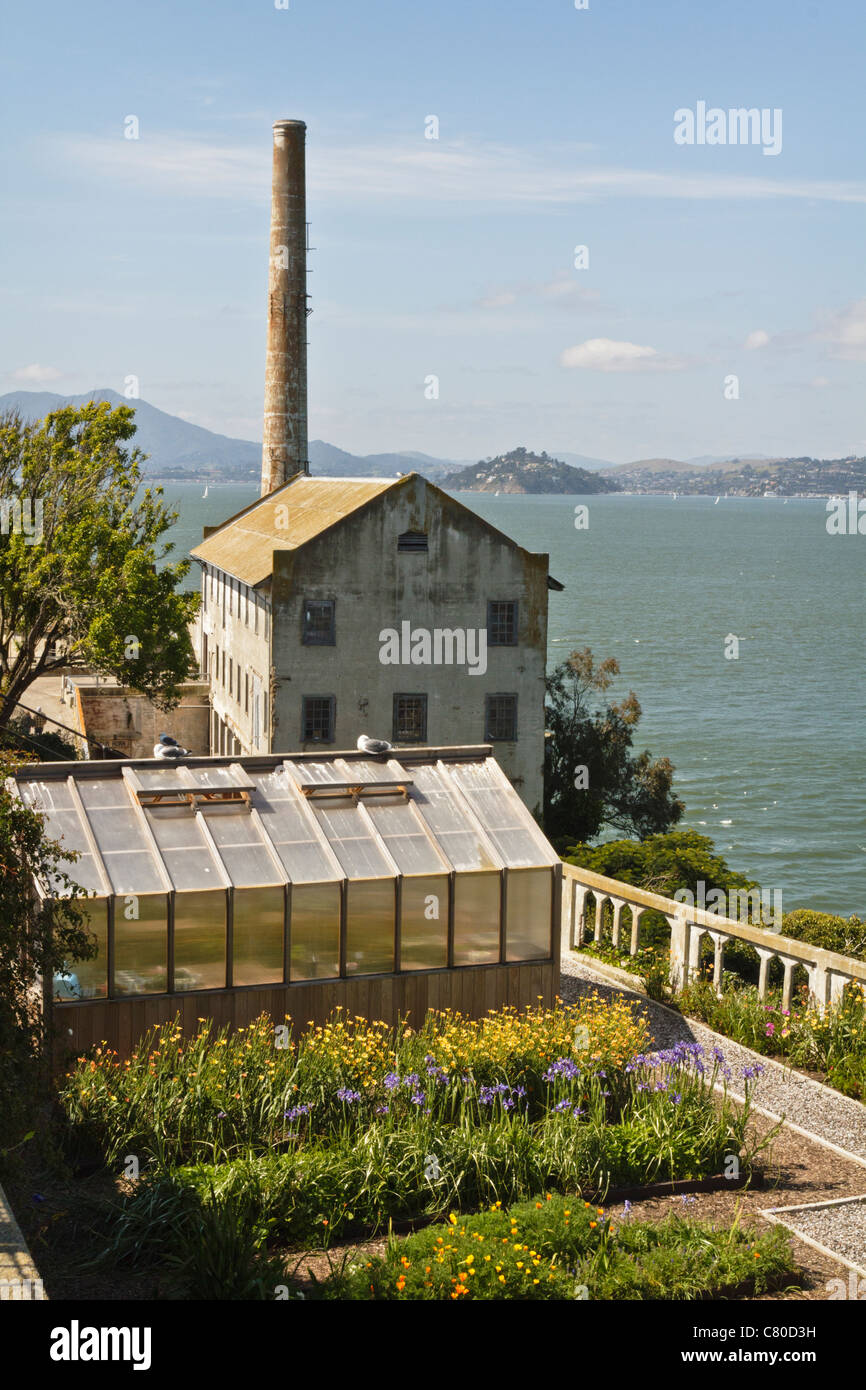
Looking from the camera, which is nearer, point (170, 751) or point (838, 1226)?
point (838, 1226)

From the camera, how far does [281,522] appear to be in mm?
51438

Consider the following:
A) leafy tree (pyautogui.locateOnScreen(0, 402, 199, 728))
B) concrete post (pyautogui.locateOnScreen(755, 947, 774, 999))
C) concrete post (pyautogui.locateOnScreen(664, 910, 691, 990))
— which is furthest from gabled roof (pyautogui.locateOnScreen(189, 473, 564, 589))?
concrete post (pyautogui.locateOnScreen(755, 947, 774, 999))

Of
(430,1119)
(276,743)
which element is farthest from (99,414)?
(430,1119)

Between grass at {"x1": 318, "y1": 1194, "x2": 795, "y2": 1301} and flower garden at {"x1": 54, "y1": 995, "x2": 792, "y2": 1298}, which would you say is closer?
grass at {"x1": 318, "y1": 1194, "x2": 795, "y2": 1301}

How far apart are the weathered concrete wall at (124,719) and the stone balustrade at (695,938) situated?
30.1 meters

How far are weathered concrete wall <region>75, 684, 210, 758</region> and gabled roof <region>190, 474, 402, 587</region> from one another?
6.08 meters

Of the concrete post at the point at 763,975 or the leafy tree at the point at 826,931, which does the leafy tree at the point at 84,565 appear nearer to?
the leafy tree at the point at 826,931

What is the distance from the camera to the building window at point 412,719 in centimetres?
4625

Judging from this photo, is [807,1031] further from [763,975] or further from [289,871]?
[289,871]

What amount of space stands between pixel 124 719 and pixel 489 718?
15.6m

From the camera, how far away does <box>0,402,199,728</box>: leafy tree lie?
4834cm

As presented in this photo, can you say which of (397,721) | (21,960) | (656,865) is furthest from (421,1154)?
(397,721)

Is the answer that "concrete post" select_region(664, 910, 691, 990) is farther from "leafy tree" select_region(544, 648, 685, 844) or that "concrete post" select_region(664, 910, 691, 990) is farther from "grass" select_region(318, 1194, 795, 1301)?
"leafy tree" select_region(544, 648, 685, 844)

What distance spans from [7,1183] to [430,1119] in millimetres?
4562
